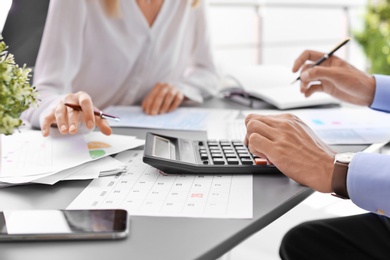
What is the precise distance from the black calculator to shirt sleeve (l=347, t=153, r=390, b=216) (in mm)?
121

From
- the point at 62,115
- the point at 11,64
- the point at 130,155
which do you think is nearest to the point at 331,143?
the point at 130,155

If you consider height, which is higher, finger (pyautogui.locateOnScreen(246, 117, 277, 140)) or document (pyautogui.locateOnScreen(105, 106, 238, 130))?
finger (pyautogui.locateOnScreen(246, 117, 277, 140))

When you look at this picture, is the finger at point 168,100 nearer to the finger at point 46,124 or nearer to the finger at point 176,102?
the finger at point 176,102

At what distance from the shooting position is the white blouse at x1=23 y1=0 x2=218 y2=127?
124 centimetres

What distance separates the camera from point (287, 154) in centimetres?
79

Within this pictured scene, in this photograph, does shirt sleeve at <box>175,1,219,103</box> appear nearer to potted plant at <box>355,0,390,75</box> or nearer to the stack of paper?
the stack of paper

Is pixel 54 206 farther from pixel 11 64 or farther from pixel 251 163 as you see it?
pixel 251 163

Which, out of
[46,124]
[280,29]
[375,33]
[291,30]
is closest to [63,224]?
[46,124]

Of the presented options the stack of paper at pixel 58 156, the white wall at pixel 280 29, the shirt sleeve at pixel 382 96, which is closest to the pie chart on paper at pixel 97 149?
the stack of paper at pixel 58 156

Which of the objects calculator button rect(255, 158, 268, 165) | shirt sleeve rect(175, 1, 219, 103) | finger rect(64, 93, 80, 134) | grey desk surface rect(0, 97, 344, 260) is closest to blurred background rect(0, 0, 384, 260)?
shirt sleeve rect(175, 1, 219, 103)

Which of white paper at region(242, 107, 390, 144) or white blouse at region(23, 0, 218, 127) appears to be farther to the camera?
white blouse at region(23, 0, 218, 127)

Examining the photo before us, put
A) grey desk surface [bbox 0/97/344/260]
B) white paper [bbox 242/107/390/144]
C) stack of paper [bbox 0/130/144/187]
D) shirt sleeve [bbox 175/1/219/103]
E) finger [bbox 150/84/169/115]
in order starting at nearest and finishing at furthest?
grey desk surface [bbox 0/97/344/260], stack of paper [bbox 0/130/144/187], white paper [bbox 242/107/390/144], finger [bbox 150/84/169/115], shirt sleeve [bbox 175/1/219/103]

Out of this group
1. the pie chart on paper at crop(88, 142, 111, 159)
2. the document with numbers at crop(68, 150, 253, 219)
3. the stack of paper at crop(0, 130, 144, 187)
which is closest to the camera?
the document with numbers at crop(68, 150, 253, 219)

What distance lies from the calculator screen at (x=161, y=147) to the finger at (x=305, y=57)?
46cm
